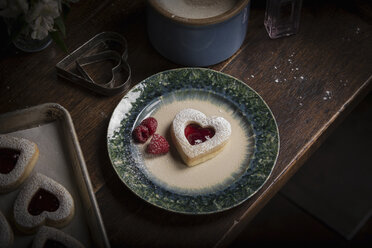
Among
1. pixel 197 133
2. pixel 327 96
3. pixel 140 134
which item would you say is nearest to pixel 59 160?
pixel 140 134

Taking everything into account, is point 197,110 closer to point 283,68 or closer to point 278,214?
point 283,68

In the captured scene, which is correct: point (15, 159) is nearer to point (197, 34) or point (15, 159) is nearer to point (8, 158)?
point (8, 158)

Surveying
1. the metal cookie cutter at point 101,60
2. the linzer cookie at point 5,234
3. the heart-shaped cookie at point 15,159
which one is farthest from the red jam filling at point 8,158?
the metal cookie cutter at point 101,60

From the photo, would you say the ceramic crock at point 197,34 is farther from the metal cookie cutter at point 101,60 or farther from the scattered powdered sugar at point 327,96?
the scattered powdered sugar at point 327,96

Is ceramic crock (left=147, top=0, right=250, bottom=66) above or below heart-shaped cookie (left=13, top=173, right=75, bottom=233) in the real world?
above

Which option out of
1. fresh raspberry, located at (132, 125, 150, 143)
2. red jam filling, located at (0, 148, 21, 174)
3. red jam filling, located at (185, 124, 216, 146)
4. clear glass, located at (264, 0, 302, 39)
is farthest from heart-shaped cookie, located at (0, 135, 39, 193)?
clear glass, located at (264, 0, 302, 39)

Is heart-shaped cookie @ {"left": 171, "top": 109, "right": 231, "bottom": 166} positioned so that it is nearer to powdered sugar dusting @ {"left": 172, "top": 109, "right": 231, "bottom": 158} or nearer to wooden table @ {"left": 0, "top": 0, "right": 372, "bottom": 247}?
powdered sugar dusting @ {"left": 172, "top": 109, "right": 231, "bottom": 158}
